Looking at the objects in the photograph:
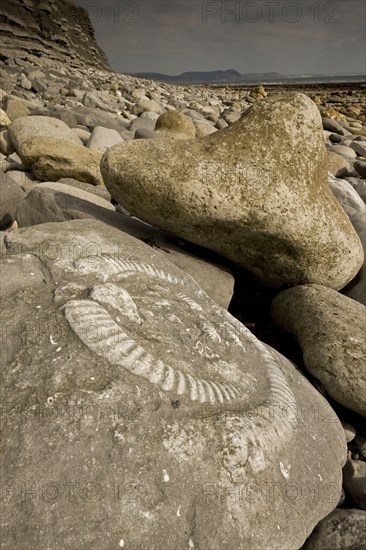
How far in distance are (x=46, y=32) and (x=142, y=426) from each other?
35.7 metres

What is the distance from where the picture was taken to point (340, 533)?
1.87m

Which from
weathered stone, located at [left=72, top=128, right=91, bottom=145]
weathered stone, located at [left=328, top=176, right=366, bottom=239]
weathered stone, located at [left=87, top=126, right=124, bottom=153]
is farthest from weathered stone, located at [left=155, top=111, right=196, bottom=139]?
weathered stone, located at [left=328, top=176, right=366, bottom=239]

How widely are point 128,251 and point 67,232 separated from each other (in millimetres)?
386

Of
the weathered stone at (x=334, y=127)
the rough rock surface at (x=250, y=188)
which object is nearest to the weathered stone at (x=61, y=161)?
the rough rock surface at (x=250, y=188)

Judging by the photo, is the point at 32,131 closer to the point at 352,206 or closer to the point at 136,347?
the point at 352,206

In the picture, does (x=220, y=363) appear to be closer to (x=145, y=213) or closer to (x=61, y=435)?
(x=61, y=435)

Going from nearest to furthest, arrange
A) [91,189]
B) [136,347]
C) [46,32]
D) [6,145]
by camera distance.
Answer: [136,347] → [91,189] → [6,145] → [46,32]

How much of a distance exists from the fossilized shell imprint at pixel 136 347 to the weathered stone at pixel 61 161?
109 inches

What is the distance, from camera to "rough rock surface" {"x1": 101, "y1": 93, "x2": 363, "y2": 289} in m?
3.19

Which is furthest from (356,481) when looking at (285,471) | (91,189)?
(91,189)

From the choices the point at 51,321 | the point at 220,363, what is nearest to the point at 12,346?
the point at 51,321

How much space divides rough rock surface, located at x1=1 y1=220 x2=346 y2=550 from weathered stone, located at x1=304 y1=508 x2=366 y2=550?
6 cm

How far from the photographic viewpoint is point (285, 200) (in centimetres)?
323

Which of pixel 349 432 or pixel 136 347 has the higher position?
pixel 136 347
